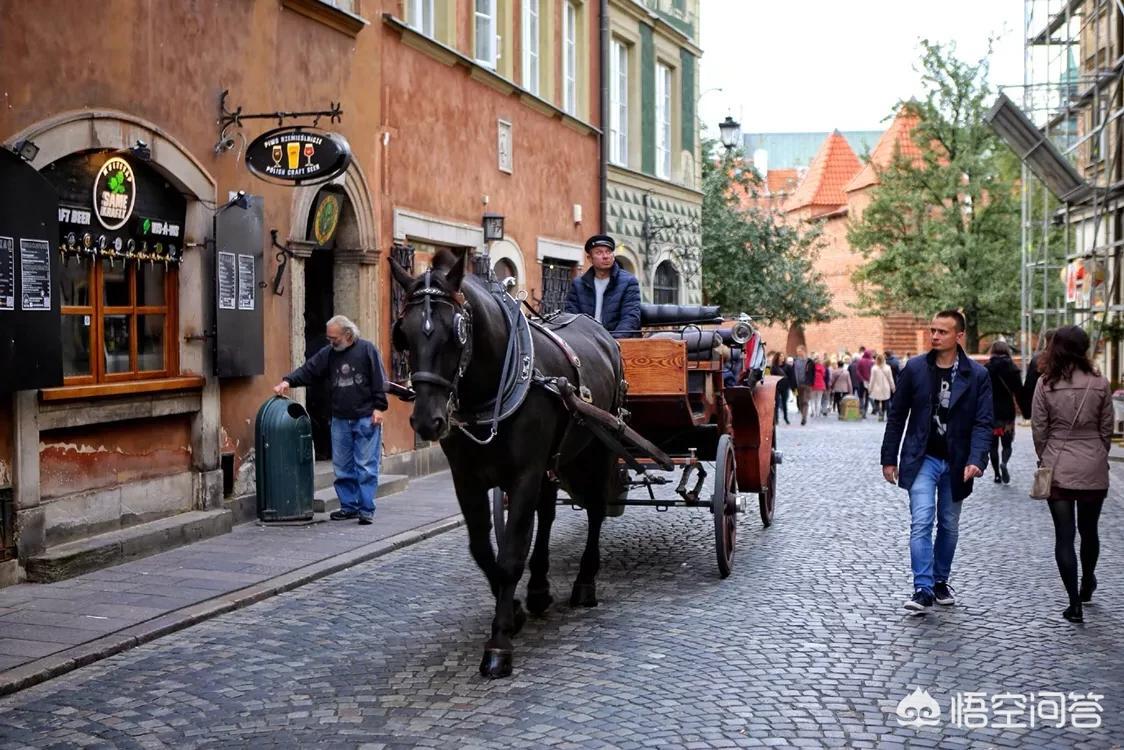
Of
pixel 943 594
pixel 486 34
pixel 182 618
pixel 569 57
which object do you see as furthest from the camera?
pixel 569 57

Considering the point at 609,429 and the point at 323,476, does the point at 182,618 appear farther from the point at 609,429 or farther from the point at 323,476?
the point at 323,476

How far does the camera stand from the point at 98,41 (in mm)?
9117

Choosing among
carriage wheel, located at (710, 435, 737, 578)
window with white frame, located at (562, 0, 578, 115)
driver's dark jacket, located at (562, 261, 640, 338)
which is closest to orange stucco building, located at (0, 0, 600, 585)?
driver's dark jacket, located at (562, 261, 640, 338)

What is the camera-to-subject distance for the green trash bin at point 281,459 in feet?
35.6

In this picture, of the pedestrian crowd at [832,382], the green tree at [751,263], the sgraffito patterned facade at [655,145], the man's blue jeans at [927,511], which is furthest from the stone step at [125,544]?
the green tree at [751,263]

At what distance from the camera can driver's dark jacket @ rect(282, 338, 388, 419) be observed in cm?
1111

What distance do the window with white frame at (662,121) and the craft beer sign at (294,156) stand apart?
48.2 ft

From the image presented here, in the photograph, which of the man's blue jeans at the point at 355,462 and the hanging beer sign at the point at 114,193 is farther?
the man's blue jeans at the point at 355,462

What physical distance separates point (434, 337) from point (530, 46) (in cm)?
1369

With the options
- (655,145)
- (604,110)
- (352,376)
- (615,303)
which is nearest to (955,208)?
(655,145)

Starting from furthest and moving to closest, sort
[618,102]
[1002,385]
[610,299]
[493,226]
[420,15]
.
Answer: [618,102], [493,226], [420,15], [1002,385], [610,299]

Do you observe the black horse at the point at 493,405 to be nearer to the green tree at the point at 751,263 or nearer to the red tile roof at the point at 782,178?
the green tree at the point at 751,263

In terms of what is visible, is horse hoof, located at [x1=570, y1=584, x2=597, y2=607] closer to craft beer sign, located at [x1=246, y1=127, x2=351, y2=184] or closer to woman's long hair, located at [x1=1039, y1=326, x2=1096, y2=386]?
woman's long hair, located at [x1=1039, y1=326, x2=1096, y2=386]

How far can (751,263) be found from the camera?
35.9 m
